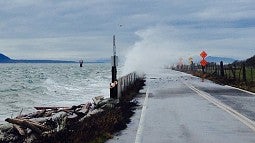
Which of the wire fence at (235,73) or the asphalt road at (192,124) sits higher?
the wire fence at (235,73)

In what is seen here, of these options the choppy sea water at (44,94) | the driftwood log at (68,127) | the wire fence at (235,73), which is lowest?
the choppy sea water at (44,94)

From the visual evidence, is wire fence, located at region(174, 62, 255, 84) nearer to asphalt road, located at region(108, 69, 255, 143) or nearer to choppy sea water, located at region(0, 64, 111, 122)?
choppy sea water, located at region(0, 64, 111, 122)

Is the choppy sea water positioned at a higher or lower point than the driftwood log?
lower

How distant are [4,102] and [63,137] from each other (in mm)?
26805

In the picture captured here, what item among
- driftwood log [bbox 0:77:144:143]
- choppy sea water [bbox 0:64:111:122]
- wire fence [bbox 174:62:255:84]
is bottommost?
choppy sea water [bbox 0:64:111:122]

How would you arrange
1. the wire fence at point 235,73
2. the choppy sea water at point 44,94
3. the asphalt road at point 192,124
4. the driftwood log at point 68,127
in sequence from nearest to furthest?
the asphalt road at point 192,124 → the driftwood log at point 68,127 → the choppy sea water at point 44,94 → the wire fence at point 235,73

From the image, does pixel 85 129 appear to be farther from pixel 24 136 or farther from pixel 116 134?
pixel 24 136

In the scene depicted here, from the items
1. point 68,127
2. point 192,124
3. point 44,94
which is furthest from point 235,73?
point 68,127

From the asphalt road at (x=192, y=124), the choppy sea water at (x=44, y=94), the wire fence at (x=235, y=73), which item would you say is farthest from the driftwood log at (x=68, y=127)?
the wire fence at (x=235, y=73)

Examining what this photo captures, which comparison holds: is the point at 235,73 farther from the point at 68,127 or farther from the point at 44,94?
the point at 68,127

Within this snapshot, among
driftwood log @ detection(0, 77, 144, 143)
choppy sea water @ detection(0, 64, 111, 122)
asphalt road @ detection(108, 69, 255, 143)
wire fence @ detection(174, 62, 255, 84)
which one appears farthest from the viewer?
wire fence @ detection(174, 62, 255, 84)

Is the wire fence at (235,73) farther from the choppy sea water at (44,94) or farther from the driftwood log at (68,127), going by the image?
the driftwood log at (68,127)

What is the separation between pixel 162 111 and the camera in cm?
1978

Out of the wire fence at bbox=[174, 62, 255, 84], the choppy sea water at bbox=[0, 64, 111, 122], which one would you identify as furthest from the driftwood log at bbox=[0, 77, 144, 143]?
the wire fence at bbox=[174, 62, 255, 84]
